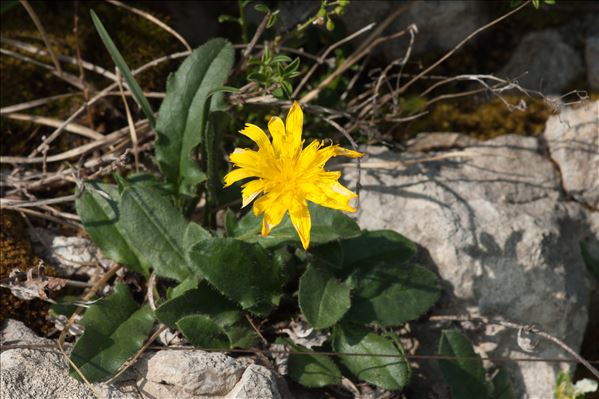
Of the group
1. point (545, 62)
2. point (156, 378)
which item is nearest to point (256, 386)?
point (156, 378)

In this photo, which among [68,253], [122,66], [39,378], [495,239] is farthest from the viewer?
[495,239]


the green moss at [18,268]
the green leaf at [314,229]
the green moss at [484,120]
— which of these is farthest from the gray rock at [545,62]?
the green moss at [18,268]

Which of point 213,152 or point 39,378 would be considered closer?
point 39,378

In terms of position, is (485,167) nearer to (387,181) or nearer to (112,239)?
(387,181)

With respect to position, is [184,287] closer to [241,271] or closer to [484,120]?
[241,271]

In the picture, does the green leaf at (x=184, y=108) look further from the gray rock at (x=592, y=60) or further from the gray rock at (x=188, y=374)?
the gray rock at (x=592, y=60)

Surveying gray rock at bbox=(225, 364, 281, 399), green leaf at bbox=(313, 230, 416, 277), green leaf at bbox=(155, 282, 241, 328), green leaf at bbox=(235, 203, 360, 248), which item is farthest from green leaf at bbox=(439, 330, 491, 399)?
green leaf at bbox=(155, 282, 241, 328)

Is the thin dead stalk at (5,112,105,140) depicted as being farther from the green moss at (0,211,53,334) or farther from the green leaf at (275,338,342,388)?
the green leaf at (275,338,342,388)
